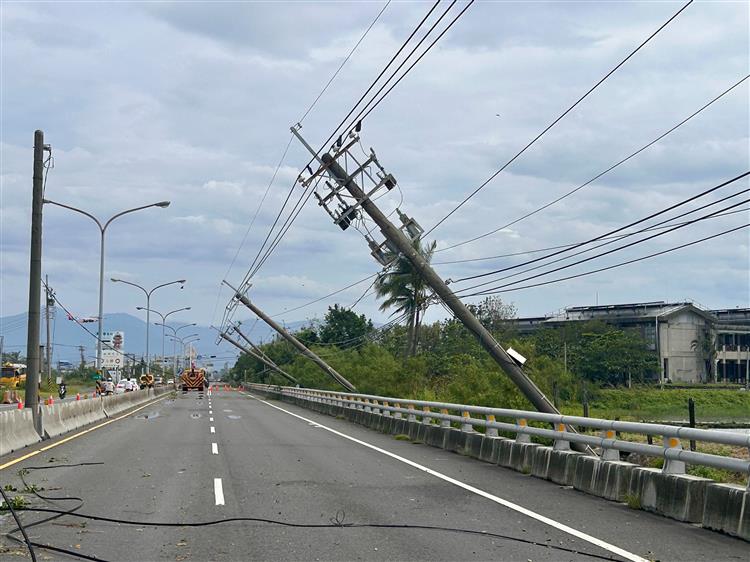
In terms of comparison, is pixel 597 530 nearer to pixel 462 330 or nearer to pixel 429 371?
pixel 429 371

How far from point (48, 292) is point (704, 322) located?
5784cm

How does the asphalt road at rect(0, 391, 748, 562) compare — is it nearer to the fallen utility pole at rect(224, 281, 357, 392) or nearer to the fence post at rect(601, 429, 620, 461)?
the fence post at rect(601, 429, 620, 461)

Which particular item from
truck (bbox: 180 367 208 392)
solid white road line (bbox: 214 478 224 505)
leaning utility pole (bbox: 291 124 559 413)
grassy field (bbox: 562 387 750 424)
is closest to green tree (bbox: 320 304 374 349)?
truck (bbox: 180 367 208 392)

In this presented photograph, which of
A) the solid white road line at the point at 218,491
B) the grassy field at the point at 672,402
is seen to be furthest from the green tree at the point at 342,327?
the solid white road line at the point at 218,491

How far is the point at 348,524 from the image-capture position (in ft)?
35.6

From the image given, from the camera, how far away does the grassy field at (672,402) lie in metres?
61.4

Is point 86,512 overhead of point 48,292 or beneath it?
beneath

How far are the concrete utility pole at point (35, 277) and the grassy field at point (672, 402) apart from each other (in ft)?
137

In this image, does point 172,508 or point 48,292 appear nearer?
point 172,508

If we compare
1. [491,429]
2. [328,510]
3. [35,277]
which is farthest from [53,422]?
[328,510]

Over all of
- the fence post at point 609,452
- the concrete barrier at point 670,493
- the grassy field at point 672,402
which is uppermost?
the fence post at point 609,452

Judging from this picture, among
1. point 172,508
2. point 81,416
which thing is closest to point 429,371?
point 81,416

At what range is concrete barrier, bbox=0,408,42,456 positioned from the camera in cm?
2052

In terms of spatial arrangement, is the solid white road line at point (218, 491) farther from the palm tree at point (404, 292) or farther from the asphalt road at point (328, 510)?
the palm tree at point (404, 292)
